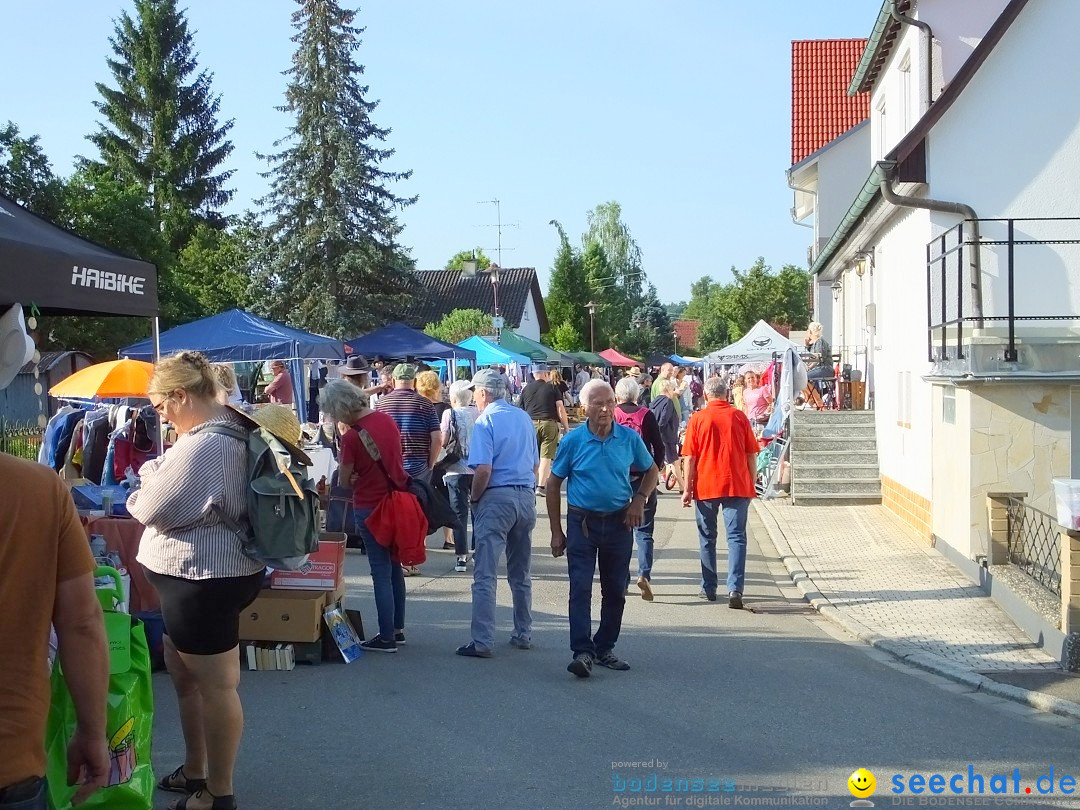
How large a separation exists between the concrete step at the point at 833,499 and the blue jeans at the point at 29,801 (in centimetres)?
1451

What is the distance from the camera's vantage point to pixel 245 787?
511 centimetres

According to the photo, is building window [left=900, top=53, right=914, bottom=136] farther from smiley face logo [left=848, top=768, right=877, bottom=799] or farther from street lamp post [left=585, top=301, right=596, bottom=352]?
street lamp post [left=585, top=301, right=596, bottom=352]

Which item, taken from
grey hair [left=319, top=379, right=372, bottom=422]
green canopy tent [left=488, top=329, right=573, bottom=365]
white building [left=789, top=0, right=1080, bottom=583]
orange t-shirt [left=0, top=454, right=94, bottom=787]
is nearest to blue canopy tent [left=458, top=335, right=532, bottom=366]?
green canopy tent [left=488, top=329, right=573, bottom=365]

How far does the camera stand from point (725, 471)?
31.2 ft

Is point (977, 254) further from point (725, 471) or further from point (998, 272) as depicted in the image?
point (725, 471)

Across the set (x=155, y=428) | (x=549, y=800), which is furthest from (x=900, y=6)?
(x=549, y=800)

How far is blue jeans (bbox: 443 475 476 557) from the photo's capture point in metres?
11.1

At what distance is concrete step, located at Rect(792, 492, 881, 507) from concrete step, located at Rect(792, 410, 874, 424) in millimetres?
1448

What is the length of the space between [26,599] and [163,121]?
52.7m

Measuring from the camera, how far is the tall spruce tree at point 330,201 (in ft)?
125

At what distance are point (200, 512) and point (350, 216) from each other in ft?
118

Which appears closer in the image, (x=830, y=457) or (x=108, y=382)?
(x=108, y=382)

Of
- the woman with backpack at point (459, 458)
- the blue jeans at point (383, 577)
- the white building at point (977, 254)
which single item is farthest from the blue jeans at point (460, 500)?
the white building at point (977, 254)

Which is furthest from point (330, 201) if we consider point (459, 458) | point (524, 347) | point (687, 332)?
point (687, 332)
